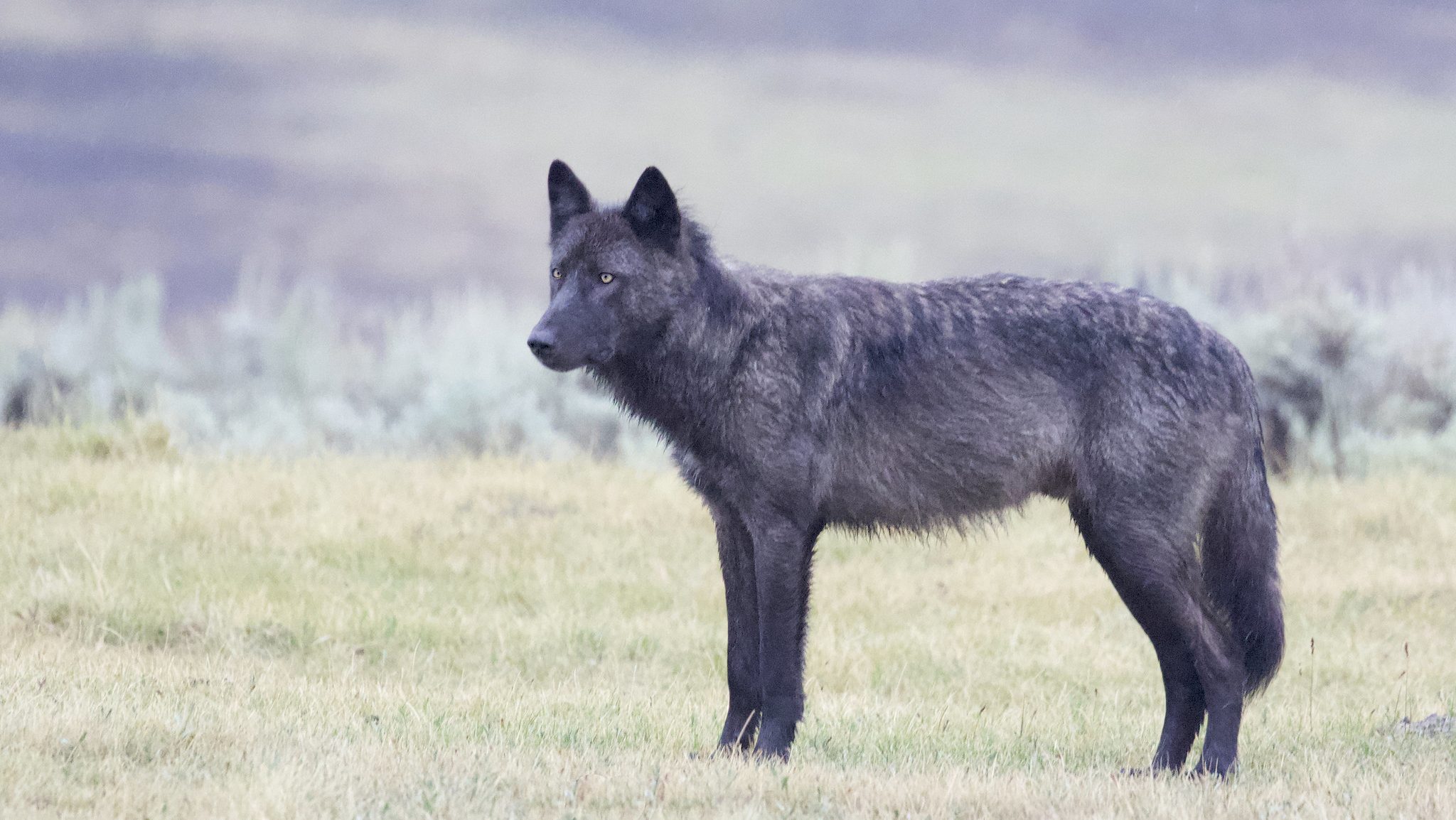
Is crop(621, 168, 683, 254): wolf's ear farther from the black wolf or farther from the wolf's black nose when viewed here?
the wolf's black nose

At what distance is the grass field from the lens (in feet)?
18.1

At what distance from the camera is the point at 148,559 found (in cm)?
1096

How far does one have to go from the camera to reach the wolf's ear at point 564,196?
648 cm

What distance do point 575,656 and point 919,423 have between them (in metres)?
3.94

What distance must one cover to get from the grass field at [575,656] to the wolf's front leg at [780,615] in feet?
0.89

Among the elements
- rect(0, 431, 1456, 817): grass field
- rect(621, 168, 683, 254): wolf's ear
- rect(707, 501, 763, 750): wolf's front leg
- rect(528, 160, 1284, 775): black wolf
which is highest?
rect(621, 168, 683, 254): wolf's ear

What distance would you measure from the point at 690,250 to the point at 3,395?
16.7 m

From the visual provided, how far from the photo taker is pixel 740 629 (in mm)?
6641

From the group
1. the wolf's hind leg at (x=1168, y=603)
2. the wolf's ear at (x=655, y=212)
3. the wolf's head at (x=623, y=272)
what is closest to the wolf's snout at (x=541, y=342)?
the wolf's head at (x=623, y=272)

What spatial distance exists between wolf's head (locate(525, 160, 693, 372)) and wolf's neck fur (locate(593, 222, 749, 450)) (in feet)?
0.19

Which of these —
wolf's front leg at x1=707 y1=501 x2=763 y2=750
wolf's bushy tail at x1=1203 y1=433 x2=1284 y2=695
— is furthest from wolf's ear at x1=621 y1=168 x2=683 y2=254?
wolf's bushy tail at x1=1203 y1=433 x2=1284 y2=695

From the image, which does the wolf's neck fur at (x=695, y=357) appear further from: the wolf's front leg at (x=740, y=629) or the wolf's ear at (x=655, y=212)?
the wolf's front leg at (x=740, y=629)

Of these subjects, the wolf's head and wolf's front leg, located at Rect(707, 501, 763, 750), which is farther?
wolf's front leg, located at Rect(707, 501, 763, 750)

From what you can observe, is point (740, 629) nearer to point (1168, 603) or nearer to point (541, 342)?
point (541, 342)
